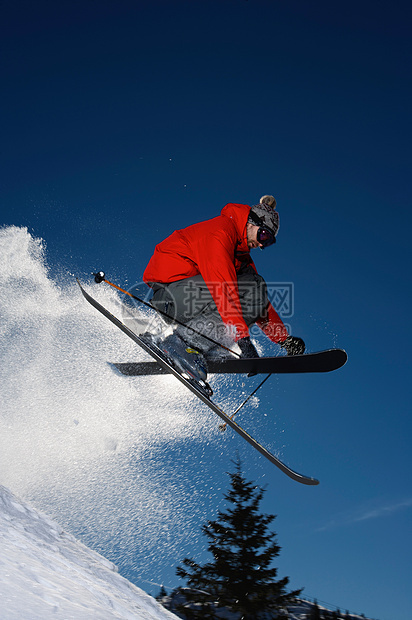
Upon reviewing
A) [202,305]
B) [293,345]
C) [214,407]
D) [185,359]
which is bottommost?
[214,407]

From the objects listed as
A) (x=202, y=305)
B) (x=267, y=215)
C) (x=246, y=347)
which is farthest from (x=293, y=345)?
(x=267, y=215)

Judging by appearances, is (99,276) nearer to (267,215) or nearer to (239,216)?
(239,216)

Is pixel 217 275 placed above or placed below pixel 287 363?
above

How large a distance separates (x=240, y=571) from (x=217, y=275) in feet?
53.3

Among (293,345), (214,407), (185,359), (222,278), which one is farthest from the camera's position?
(293,345)

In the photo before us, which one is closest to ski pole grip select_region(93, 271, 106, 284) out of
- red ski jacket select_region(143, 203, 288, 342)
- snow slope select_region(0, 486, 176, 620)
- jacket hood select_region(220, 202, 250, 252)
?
red ski jacket select_region(143, 203, 288, 342)

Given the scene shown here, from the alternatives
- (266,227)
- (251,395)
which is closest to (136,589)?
(251,395)

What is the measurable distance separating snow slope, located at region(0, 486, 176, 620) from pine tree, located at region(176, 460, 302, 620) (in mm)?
13806

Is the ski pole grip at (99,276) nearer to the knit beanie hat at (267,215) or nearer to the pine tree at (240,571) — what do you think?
the knit beanie hat at (267,215)

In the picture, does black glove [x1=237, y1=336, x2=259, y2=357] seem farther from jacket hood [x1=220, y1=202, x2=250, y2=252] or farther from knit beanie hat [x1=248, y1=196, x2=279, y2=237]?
knit beanie hat [x1=248, y1=196, x2=279, y2=237]

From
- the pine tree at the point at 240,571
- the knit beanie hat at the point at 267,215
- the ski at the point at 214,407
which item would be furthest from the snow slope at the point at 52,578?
the pine tree at the point at 240,571

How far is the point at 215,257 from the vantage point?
3.93 m

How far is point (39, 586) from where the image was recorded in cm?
234

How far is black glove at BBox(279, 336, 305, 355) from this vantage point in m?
4.78
